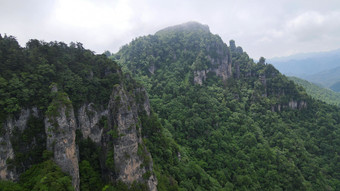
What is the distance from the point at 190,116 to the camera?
66.8 m

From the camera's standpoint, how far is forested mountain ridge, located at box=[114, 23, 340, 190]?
5059 centimetres

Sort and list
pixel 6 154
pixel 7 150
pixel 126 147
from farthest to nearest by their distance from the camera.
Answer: pixel 126 147
pixel 7 150
pixel 6 154

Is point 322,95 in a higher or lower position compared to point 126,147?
higher

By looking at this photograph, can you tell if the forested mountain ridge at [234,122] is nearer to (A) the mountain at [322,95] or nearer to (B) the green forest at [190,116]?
(B) the green forest at [190,116]

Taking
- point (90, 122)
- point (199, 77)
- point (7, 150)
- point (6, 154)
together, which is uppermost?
point (199, 77)

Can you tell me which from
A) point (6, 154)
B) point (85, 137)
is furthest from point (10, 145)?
→ point (85, 137)

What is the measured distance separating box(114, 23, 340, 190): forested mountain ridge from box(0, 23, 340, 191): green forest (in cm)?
34

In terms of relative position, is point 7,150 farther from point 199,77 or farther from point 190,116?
point 199,77

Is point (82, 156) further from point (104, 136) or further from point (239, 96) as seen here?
point (239, 96)

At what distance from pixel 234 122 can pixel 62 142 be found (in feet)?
194

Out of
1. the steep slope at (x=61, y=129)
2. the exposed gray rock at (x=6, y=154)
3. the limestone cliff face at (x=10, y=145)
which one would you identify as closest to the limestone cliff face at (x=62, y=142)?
the steep slope at (x=61, y=129)

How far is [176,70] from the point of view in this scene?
310 ft

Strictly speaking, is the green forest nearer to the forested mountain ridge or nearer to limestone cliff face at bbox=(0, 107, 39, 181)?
the forested mountain ridge

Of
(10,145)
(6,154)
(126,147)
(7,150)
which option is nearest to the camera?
(6,154)
